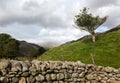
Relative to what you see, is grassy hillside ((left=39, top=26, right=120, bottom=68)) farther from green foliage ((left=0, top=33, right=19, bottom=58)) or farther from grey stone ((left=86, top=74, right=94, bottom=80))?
grey stone ((left=86, top=74, right=94, bottom=80))

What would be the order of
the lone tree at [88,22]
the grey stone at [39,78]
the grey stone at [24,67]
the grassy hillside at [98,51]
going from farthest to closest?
the lone tree at [88,22], the grassy hillside at [98,51], the grey stone at [39,78], the grey stone at [24,67]

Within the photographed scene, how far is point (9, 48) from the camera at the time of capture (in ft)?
282

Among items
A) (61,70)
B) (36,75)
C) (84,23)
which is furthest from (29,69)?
(84,23)

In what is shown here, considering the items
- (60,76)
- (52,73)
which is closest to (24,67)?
(52,73)

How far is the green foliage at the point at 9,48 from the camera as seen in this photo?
83562mm

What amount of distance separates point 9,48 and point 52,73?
6812 centimetres

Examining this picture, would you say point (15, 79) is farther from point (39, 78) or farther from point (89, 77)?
point (89, 77)

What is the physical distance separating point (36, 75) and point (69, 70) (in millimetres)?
2841

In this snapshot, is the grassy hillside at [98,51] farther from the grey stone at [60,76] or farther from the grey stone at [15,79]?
the grey stone at [15,79]

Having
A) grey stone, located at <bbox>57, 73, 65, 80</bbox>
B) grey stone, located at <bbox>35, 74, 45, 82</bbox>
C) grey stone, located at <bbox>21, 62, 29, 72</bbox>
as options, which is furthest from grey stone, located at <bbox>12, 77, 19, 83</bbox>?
grey stone, located at <bbox>57, 73, 65, 80</bbox>

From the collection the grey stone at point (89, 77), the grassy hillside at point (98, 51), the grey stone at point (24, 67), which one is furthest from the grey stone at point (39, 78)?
the grassy hillside at point (98, 51)

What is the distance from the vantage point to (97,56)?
60.7 meters

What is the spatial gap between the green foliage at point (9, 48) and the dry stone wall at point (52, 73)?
60.3m

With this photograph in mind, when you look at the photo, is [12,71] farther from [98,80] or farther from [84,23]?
[84,23]
